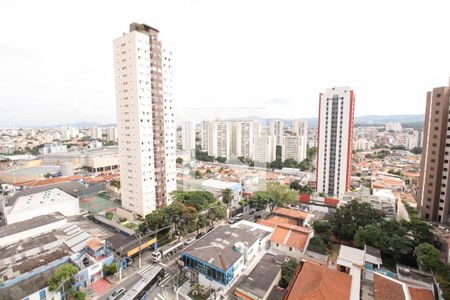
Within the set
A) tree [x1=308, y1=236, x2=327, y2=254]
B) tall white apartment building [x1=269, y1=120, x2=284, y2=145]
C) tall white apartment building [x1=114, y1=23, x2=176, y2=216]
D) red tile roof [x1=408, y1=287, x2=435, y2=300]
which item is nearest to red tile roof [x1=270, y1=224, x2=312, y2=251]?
tree [x1=308, y1=236, x2=327, y2=254]

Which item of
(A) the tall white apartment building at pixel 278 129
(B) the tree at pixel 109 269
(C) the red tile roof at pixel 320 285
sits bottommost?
(B) the tree at pixel 109 269

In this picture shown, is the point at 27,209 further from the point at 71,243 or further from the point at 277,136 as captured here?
the point at 277,136

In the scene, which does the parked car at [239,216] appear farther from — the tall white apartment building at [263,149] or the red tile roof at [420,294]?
the tall white apartment building at [263,149]

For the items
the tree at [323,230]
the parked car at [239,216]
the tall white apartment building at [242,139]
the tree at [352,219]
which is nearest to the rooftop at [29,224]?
the parked car at [239,216]

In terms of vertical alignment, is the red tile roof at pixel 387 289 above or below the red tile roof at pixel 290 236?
above

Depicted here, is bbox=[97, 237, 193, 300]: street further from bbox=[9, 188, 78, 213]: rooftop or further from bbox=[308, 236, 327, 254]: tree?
bbox=[9, 188, 78, 213]: rooftop

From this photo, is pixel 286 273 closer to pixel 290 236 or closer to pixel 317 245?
pixel 290 236
